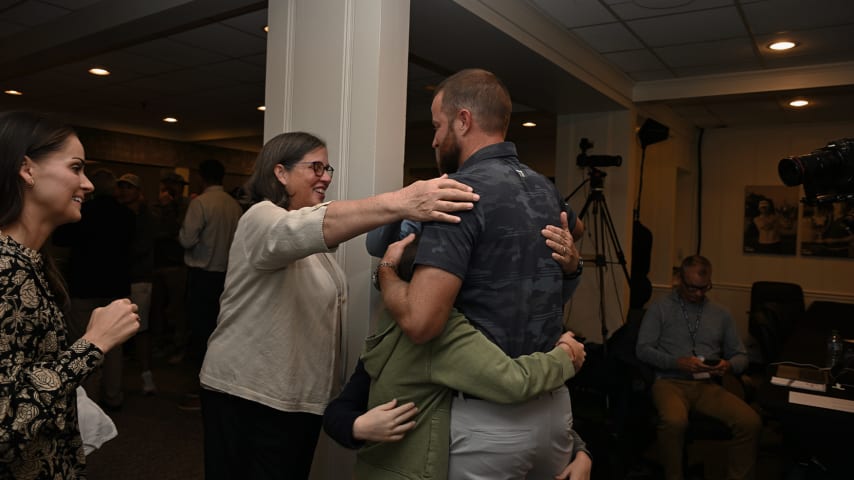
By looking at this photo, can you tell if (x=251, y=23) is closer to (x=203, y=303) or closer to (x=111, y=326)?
(x=203, y=303)

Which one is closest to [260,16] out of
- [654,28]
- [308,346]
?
[654,28]

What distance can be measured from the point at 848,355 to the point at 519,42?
2.37 metres

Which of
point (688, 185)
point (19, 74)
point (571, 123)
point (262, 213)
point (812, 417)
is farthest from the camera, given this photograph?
point (688, 185)

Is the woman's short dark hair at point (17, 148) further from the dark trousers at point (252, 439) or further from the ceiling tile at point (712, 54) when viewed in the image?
the ceiling tile at point (712, 54)

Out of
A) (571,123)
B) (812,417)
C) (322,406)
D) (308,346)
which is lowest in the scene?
(812,417)

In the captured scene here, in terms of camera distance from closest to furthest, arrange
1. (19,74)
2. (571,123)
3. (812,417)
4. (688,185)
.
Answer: (812,417)
(19,74)
(571,123)
(688,185)

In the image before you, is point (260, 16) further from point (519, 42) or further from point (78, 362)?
point (78, 362)

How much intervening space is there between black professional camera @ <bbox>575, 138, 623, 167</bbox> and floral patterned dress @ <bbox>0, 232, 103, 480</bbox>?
4309 mm

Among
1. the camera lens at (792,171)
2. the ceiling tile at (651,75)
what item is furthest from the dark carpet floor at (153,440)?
the ceiling tile at (651,75)

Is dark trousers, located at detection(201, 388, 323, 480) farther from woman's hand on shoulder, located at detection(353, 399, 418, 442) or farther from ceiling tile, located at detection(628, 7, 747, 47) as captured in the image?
ceiling tile, located at detection(628, 7, 747, 47)

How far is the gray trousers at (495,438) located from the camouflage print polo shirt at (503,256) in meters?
0.13

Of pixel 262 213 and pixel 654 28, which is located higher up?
pixel 654 28

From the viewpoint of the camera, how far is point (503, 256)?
1318mm

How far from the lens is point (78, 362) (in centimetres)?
122
